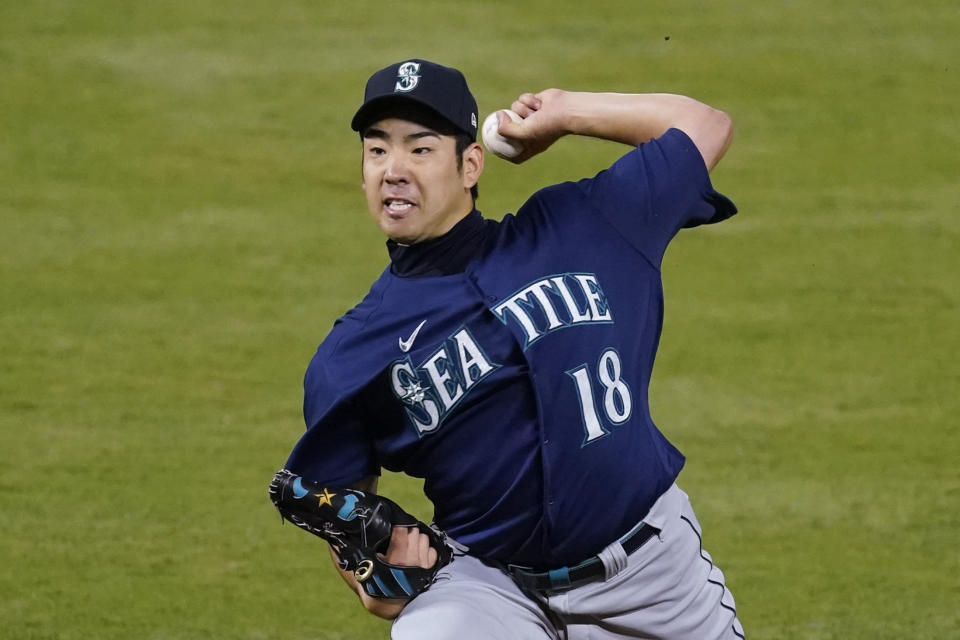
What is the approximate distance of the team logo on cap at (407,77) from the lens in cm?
360

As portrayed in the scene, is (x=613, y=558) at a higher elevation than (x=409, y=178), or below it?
below

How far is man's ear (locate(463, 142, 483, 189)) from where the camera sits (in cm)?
376

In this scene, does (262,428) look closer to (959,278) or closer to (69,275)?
(69,275)

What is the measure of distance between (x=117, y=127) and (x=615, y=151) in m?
3.08

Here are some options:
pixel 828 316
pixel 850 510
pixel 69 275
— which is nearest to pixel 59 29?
pixel 69 275

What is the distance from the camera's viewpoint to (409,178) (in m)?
3.62

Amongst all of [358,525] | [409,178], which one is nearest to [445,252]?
[409,178]

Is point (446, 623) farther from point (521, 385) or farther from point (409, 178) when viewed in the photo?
point (409, 178)

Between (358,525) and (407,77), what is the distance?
1.01 meters

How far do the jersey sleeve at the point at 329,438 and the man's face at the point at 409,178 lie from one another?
0.36m

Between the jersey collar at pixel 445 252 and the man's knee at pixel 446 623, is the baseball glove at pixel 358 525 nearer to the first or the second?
the man's knee at pixel 446 623

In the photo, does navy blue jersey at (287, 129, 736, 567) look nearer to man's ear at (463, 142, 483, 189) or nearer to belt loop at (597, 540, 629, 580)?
belt loop at (597, 540, 629, 580)

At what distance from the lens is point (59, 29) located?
11.0 meters

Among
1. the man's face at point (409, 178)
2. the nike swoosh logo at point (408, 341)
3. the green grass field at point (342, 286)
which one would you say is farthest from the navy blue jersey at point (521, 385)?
the green grass field at point (342, 286)
